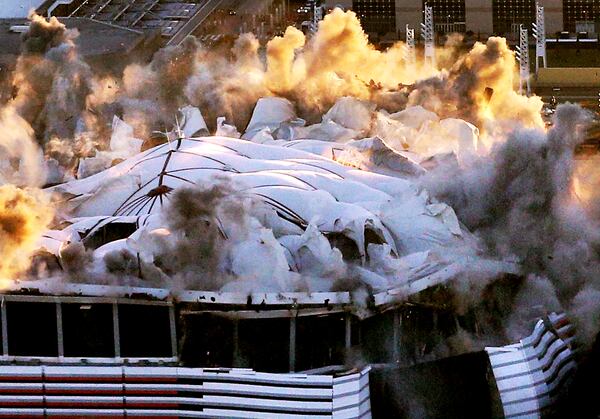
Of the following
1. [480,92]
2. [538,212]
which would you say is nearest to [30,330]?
[538,212]

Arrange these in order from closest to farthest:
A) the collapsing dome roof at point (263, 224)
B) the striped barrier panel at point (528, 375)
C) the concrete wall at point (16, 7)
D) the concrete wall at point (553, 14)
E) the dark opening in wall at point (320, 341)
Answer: the striped barrier panel at point (528, 375), the dark opening in wall at point (320, 341), the collapsing dome roof at point (263, 224), the concrete wall at point (553, 14), the concrete wall at point (16, 7)

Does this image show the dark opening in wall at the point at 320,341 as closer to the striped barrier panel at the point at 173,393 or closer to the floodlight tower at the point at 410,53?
the striped barrier panel at the point at 173,393

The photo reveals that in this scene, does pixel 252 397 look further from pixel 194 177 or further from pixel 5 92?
pixel 5 92

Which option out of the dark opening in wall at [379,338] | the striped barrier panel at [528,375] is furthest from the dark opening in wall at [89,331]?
the striped barrier panel at [528,375]

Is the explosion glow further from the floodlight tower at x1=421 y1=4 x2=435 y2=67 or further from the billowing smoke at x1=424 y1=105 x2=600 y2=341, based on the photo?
the floodlight tower at x1=421 y1=4 x2=435 y2=67

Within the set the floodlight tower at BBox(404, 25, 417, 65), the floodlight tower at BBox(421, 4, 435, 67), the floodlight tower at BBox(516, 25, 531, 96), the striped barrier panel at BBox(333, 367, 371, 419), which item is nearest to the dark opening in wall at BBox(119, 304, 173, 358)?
the striped barrier panel at BBox(333, 367, 371, 419)

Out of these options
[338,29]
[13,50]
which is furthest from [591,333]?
[13,50]

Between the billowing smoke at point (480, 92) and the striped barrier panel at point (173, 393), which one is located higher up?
the billowing smoke at point (480, 92)
